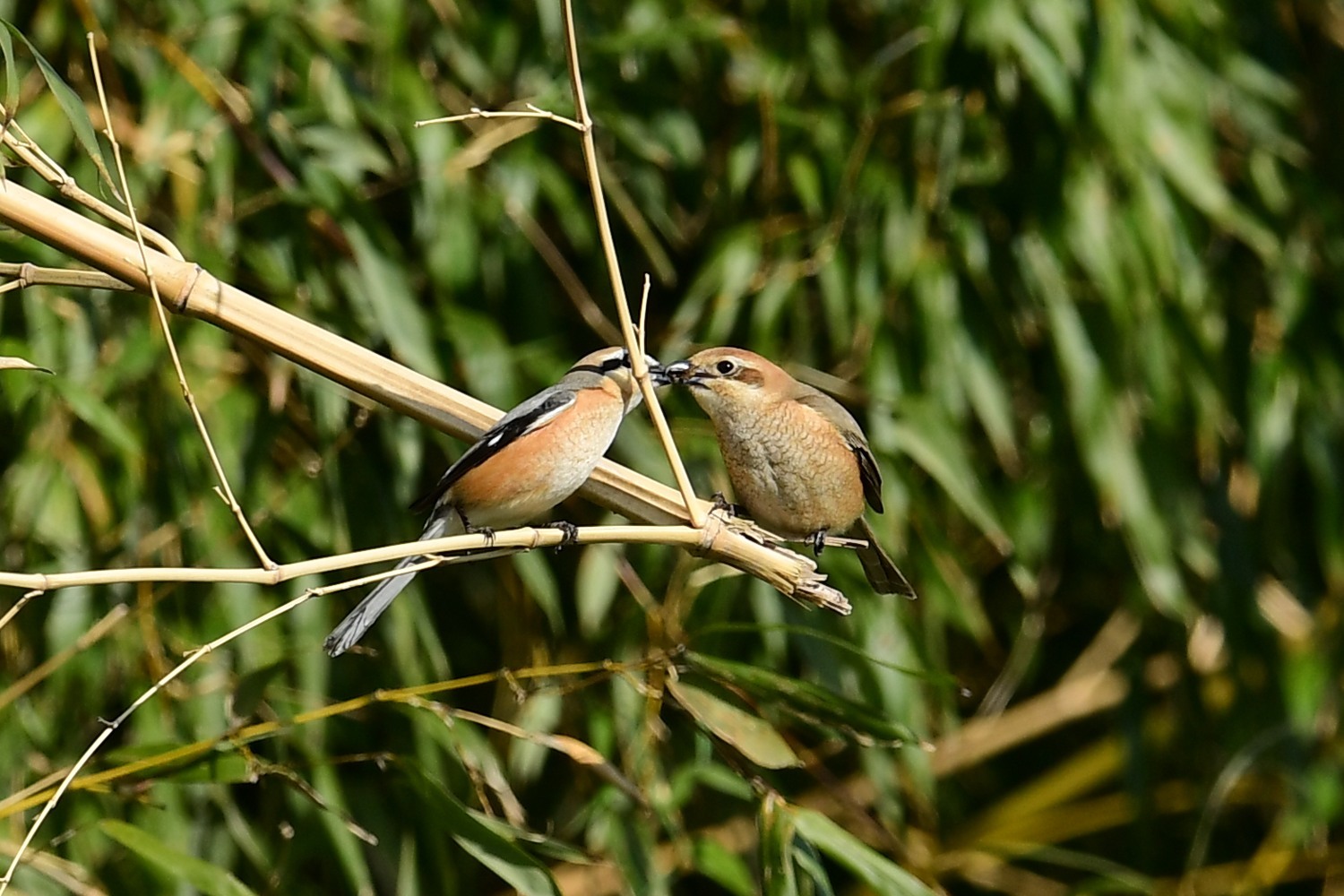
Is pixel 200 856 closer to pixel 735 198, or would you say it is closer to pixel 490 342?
pixel 490 342

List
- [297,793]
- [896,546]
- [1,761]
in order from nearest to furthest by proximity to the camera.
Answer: [1,761], [297,793], [896,546]

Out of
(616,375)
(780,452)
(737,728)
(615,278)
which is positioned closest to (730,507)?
(780,452)

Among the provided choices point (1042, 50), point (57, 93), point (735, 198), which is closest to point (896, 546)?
point (735, 198)

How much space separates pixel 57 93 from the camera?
2062 mm

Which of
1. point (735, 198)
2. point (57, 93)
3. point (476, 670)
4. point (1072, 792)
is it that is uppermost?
point (57, 93)

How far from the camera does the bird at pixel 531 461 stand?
2787 mm

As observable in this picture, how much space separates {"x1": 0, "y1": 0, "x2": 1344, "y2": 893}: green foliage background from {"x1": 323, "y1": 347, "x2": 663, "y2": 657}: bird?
0.43 m

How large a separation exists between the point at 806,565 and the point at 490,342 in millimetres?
1843

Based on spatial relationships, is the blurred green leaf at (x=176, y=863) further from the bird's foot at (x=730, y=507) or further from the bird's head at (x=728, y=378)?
the bird's head at (x=728, y=378)

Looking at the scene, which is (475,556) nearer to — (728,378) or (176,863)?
(728,378)

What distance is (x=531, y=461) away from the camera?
9.39 ft

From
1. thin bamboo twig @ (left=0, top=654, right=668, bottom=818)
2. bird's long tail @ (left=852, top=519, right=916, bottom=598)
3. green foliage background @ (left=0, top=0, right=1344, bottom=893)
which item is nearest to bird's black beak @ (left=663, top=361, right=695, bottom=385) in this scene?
bird's long tail @ (left=852, top=519, right=916, bottom=598)

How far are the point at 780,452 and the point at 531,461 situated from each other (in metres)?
0.49

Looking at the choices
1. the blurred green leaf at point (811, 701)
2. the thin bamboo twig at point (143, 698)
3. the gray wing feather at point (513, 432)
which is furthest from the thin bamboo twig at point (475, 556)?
the gray wing feather at point (513, 432)
